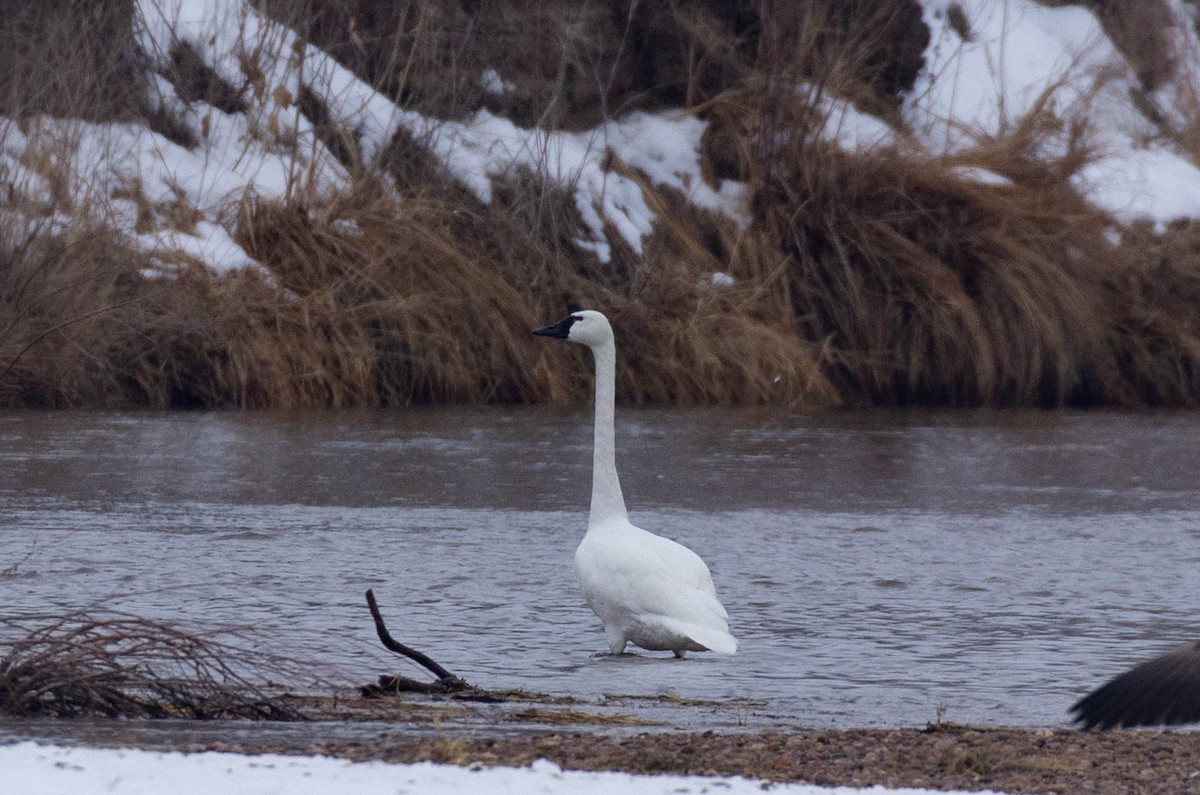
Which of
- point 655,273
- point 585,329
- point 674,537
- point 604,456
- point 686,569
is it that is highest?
point 655,273

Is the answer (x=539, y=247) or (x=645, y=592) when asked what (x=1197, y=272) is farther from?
(x=645, y=592)

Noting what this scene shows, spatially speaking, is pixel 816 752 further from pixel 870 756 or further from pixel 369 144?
pixel 369 144

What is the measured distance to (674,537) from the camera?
9227 millimetres

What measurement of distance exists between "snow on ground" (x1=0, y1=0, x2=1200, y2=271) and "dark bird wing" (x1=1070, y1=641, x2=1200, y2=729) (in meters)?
11.3

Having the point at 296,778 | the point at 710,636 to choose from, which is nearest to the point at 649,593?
the point at 710,636

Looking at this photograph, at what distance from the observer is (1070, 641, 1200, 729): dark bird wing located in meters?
4.21

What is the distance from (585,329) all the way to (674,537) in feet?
5.88

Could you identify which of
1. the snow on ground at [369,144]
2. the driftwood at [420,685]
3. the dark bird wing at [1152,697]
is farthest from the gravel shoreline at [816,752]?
the snow on ground at [369,144]

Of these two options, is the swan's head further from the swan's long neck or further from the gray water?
the gray water

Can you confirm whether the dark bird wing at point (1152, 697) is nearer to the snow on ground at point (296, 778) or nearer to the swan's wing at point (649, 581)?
the snow on ground at point (296, 778)

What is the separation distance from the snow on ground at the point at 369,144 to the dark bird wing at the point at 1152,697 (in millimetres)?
11316

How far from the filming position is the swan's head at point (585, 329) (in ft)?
25.5

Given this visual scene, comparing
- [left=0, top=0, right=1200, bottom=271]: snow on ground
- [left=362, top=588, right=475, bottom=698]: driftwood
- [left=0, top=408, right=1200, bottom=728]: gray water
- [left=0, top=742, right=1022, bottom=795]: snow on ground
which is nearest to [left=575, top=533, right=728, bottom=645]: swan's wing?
[left=0, top=408, right=1200, bottom=728]: gray water

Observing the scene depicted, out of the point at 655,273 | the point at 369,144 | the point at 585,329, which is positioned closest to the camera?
the point at 585,329
